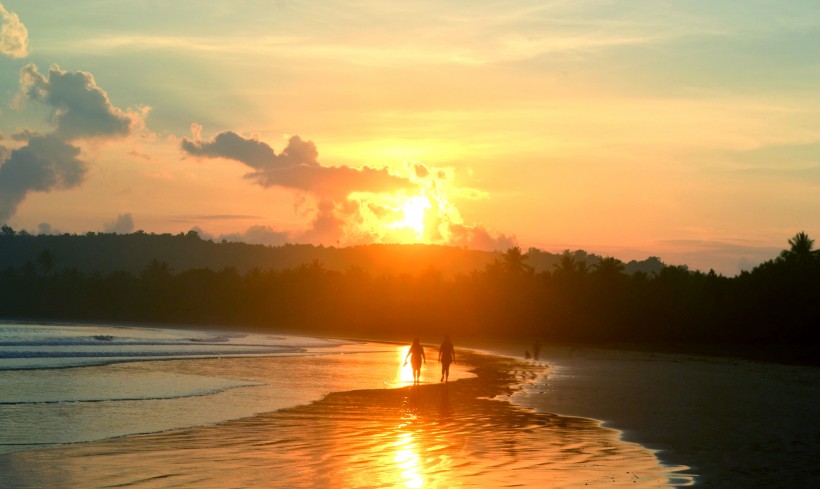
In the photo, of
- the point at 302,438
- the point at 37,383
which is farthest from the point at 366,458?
the point at 37,383

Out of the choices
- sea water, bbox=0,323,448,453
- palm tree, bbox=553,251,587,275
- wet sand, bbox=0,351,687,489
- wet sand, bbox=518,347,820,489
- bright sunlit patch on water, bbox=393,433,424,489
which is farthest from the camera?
palm tree, bbox=553,251,587,275

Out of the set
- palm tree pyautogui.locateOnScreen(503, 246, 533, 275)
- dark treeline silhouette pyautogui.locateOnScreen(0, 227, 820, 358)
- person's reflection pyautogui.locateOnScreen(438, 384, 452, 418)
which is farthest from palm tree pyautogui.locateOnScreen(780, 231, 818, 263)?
person's reflection pyautogui.locateOnScreen(438, 384, 452, 418)

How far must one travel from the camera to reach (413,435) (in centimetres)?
2070

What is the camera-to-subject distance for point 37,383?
34.8 meters

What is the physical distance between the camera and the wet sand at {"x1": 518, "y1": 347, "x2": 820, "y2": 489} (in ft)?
53.2

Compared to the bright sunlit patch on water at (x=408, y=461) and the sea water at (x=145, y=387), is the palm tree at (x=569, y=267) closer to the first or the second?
the sea water at (x=145, y=387)

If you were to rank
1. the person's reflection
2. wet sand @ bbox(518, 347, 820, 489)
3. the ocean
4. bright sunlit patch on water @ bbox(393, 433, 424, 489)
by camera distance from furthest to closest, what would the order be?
the person's reflection → wet sand @ bbox(518, 347, 820, 489) → the ocean → bright sunlit patch on water @ bbox(393, 433, 424, 489)

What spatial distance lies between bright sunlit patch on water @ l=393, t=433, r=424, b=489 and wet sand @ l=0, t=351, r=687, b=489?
21 mm

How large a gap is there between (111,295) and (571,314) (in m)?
117

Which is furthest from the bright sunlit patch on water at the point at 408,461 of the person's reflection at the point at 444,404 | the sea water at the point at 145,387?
the sea water at the point at 145,387

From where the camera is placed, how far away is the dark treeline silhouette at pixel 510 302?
315 ft

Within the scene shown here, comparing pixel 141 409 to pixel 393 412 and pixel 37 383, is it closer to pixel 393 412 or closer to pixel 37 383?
pixel 393 412

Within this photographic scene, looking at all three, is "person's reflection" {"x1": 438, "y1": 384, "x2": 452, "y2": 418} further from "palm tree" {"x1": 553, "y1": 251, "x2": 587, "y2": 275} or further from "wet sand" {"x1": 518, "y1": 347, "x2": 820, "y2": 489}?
"palm tree" {"x1": 553, "y1": 251, "x2": 587, "y2": 275}

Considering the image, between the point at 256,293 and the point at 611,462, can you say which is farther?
the point at 256,293
